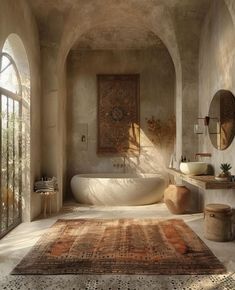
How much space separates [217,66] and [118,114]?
328 centimetres

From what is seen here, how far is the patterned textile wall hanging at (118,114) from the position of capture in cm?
786

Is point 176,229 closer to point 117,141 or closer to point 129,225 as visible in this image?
point 129,225

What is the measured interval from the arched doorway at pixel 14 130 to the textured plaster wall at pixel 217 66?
2.89m

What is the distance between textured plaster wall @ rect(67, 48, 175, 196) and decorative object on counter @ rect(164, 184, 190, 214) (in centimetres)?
216

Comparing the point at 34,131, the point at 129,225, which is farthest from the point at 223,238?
the point at 34,131

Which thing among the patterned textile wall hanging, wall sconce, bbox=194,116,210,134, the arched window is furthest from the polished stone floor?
the patterned textile wall hanging

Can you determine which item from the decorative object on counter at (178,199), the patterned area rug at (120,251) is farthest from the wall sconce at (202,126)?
the patterned area rug at (120,251)

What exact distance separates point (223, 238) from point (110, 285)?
1.81 metres

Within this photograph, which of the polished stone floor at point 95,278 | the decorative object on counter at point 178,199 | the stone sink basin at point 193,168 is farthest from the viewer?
the decorative object on counter at point 178,199

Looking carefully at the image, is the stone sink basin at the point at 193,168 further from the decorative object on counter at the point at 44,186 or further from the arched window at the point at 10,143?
the arched window at the point at 10,143

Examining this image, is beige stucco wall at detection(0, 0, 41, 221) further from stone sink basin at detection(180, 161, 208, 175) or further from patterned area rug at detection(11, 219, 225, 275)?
stone sink basin at detection(180, 161, 208, 175)

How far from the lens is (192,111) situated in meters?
6.08

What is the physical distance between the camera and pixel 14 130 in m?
4.93

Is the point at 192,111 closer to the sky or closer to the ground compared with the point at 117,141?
closer to the sky
